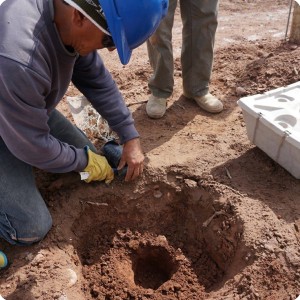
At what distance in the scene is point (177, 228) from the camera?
2725 mm

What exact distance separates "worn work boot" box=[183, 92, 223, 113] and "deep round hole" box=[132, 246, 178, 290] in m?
1.34

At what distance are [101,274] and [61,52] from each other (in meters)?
1.38

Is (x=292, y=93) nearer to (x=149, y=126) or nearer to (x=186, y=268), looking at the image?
(x=149, y=126)

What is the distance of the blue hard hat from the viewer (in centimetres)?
159

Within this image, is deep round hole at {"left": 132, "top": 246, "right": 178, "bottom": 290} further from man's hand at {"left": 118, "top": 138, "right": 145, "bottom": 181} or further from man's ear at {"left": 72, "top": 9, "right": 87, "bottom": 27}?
man's ear at {"left": 72, "top": 9, "right": 87, "bottom": 27}

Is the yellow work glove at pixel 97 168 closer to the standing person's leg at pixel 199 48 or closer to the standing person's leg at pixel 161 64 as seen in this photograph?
the standing person's leg at pixel 161 64

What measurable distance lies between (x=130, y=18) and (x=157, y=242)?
1.56m

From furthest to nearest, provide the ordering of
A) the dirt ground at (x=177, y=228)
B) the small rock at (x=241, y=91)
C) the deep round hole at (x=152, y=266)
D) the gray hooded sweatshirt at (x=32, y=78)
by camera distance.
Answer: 1. the small rock at (x=241, y=91)
2. the deep round hole at (x=152, y=266)
3. the dirt ground at (x=177, y=228)
4. the gray hooded sweatshirt at (x=32, y=78)

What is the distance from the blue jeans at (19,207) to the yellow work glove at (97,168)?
0.35 m

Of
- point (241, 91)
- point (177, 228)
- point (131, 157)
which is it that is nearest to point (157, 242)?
point (177, 228)

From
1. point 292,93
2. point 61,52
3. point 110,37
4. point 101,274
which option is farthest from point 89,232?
point 292,93

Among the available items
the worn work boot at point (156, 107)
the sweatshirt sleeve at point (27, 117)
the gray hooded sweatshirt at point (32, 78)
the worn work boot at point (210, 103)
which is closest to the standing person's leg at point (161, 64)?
the worn work boot at point (156, 107)

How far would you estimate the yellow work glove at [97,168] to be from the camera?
2.39 m

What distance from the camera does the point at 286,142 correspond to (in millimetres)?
2387
